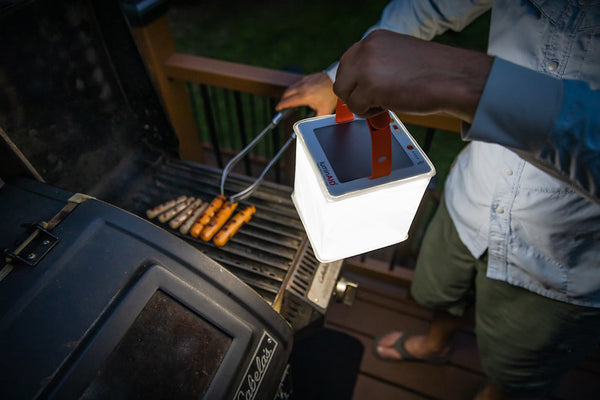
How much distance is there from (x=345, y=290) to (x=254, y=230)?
0.36 meters

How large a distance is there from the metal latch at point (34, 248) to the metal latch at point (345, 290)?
2.46 feet

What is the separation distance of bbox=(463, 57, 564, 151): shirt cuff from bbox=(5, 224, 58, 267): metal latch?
0.83m

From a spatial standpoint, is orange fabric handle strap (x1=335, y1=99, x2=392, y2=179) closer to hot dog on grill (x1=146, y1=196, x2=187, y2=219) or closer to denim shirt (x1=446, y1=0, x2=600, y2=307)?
denim shirt (x1=446, y1=0, x2=600, y2=307)

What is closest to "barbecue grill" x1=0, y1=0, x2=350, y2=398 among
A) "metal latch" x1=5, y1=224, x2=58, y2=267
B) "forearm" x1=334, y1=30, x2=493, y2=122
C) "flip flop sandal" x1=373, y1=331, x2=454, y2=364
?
"metal latch" x1=5, y1=224, x2=58, y2=267

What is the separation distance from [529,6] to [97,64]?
1272 mm

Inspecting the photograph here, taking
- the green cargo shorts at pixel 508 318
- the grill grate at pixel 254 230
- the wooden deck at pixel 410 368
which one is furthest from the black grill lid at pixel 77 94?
the wooden deck at pixel 410 368

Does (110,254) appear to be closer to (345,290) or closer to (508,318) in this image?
(345,290)

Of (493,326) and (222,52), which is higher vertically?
(222,52)

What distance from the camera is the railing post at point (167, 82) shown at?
5.22ft

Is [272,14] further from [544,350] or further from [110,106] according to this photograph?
[544,350]

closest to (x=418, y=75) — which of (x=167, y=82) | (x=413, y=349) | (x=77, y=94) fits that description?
(x=77, y=94)

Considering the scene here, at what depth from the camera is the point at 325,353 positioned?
1.86 m

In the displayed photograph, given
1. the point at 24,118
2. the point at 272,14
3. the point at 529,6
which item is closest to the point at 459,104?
the point at 529,6

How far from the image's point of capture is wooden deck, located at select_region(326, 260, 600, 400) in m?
1.82
